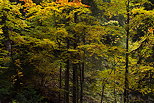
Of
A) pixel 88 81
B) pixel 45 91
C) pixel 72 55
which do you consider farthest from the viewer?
pixel 88 81

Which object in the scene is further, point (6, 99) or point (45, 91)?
point (45, 91)

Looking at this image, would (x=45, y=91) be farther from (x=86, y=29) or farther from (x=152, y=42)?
(x=152, y=42)

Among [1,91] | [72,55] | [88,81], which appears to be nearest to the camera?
[1,91]

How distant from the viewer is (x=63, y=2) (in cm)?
726

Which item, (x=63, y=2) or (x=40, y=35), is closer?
(x=63, y=2)

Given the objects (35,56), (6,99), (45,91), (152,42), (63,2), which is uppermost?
(63,2)

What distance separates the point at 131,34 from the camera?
8703 millimetres

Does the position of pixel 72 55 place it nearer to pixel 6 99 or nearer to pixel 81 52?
pixel 81 52

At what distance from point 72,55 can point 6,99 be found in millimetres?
4820

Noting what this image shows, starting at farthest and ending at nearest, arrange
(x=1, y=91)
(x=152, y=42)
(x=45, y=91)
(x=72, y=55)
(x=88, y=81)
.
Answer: (x=88, y=81), (x=45, y=91), (x=72, y=55), (x=152, y=42), (x=1, y=91)

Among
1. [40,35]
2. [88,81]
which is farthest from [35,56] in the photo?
[88,81]

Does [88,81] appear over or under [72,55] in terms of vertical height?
under

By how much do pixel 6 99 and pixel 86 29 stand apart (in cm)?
643

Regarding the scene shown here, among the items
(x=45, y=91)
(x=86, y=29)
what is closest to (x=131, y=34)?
(x=86, y=29)
